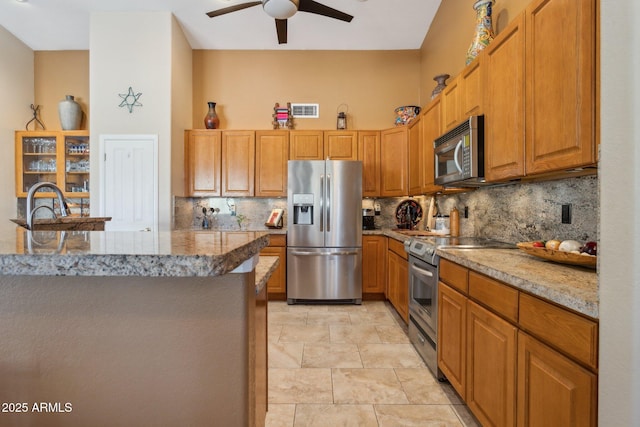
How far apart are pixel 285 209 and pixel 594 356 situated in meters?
4.01

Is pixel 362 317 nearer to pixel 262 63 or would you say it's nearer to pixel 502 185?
pixel 502 185

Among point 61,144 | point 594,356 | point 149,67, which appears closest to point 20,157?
point 61,144

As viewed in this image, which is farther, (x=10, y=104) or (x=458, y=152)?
(x=10, y=104)

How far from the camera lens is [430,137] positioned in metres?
3.26

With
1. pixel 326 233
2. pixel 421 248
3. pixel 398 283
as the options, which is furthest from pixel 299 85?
pixel 421 248

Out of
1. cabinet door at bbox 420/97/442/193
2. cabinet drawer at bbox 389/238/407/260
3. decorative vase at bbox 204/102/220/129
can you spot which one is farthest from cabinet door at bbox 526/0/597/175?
decorative vase at bbox 204/102/220/129

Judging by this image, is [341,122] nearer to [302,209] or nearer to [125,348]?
[302,209]

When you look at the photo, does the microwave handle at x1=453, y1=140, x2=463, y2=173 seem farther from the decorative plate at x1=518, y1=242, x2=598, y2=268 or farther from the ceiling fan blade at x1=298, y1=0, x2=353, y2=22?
the ceiling fan blade at x1=298, y1=0, x2=353, y2=22

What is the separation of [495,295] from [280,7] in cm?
270

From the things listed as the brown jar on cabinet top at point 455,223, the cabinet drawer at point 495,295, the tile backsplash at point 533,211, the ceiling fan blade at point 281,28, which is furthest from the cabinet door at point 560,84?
the ceiling fan blade at point 281,28

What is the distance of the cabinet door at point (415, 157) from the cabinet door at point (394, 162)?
4.0 inches

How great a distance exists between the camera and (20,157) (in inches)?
172

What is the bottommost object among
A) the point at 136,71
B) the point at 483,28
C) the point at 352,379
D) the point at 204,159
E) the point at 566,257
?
the point at 352,379

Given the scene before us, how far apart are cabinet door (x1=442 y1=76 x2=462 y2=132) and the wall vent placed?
87.0 inches
